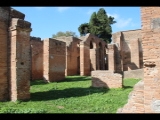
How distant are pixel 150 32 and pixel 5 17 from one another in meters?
7.37

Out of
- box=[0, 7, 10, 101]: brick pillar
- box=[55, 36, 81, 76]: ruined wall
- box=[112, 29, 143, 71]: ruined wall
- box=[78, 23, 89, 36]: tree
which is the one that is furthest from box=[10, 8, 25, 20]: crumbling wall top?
box=[78, 23, 89, 36]: tree

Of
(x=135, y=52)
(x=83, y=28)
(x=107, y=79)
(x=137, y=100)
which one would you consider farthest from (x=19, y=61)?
(x=83, y=28)

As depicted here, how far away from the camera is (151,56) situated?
5062 millimetres

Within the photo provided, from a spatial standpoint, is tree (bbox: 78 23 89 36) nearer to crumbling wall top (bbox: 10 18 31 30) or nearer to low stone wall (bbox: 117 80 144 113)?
crumbling wall top (bbox: 10 18 31 30)

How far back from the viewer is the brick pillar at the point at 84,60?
24911 millimetres

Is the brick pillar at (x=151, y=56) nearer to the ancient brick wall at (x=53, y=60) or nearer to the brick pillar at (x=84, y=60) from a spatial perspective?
the ancient brick wall at (x=53, y=60)

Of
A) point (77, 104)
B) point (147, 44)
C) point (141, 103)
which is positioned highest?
point (147, 44)

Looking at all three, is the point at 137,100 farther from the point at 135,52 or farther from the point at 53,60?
the point at 135,52

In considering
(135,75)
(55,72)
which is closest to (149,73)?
(55,72)

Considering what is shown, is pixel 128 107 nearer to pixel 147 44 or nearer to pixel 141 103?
pixel 141 103

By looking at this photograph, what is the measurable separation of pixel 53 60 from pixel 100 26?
2866cm

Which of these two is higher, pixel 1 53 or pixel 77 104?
pixel 1 53

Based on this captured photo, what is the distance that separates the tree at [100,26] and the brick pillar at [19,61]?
113 feet
